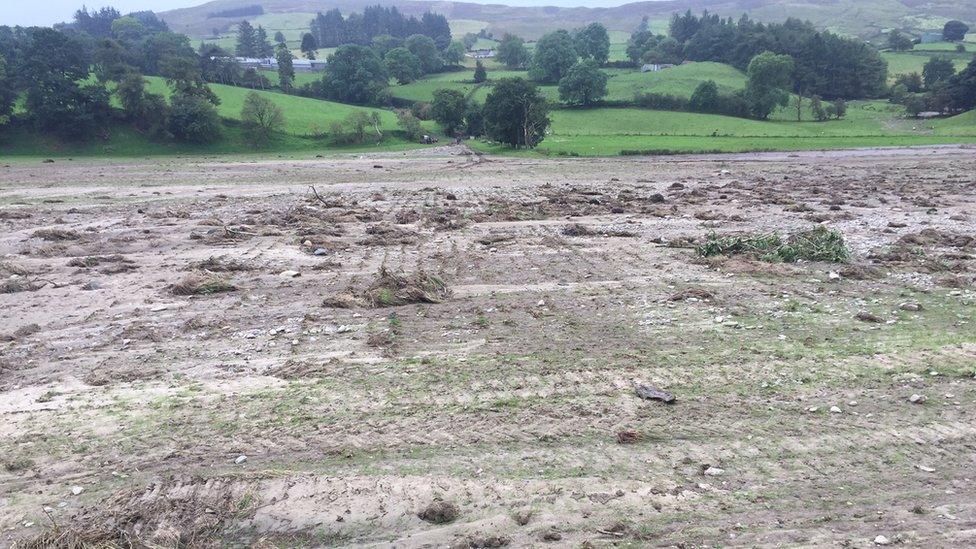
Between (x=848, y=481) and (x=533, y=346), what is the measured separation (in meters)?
5.12

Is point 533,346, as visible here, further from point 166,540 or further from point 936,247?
point 936,247

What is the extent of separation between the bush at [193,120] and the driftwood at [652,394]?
6224 cm

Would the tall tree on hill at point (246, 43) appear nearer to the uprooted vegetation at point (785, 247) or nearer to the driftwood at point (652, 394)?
the uprooted vegetation at point (785, 247)

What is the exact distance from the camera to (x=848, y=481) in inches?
269

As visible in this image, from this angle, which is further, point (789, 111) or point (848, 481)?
point (789, 111)

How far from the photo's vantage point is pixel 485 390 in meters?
9.12

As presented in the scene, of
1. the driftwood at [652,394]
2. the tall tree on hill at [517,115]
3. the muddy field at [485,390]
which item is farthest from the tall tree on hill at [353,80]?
the driftwood at [652,394]

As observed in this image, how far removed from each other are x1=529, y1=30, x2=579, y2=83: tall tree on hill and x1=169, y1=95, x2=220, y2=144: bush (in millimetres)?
61358

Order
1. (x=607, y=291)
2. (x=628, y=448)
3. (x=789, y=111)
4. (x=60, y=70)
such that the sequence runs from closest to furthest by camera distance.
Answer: (x=628, y=448), (x=607, y=291), (x=60, y=70), (x=789, y=111)

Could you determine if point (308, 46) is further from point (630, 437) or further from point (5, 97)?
point (630, 437)

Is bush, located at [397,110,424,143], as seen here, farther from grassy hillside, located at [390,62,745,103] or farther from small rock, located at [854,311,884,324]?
small rock, located at [854,311,884,324]

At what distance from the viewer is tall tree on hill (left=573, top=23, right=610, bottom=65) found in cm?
12738

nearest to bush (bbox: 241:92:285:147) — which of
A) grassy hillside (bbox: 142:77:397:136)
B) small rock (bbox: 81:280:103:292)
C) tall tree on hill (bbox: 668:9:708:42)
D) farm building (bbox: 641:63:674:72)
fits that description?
grassy hillside (bbox: 142:77:397:136)

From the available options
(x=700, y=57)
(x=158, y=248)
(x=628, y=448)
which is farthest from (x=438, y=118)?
(x=700, y=57)
